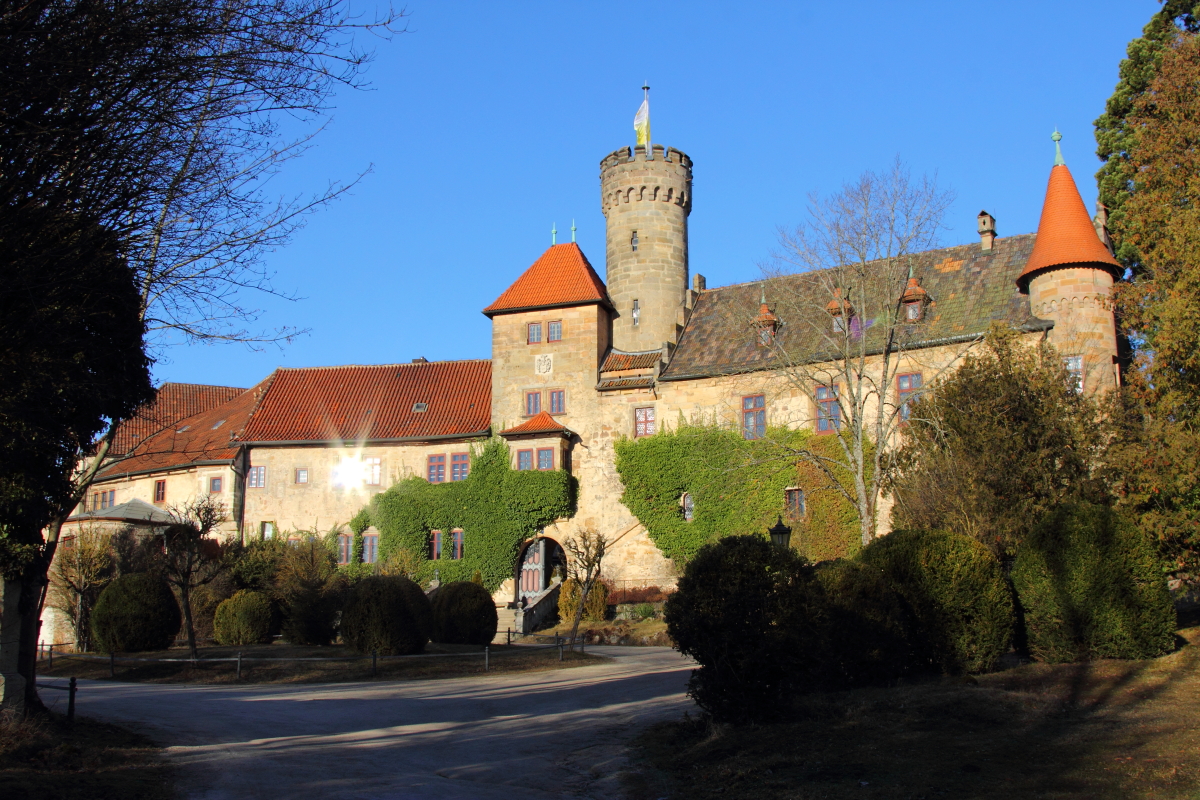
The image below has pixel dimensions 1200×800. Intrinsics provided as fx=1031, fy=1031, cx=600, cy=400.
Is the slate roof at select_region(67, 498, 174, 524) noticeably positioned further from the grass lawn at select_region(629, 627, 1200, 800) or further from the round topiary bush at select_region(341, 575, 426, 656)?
the grass lawn at select_region(629, 627, 1200, 800)

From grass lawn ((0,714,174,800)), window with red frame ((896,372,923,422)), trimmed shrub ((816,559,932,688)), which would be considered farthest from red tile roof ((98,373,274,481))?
trimmed shrub ((816,559,932,688))

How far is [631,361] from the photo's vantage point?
121 ft

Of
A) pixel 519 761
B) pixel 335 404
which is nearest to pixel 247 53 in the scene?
pixel 519 761

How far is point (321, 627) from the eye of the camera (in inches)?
1098

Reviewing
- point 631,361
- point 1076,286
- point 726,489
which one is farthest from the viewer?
point 631,361

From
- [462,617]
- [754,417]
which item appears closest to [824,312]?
[754,417]

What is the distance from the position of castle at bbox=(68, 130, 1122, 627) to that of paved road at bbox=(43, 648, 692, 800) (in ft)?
48.2

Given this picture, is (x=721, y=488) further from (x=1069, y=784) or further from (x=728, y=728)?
(x=1069, y=784)

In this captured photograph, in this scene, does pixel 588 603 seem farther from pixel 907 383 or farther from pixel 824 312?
pixel 907 383

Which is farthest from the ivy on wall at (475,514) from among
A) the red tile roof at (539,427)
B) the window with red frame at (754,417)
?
the window with red frame at (754,417)

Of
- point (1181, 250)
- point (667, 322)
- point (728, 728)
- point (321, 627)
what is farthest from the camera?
point (667, 322)

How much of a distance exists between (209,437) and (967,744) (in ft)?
127

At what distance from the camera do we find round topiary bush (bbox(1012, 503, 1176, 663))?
14273mm

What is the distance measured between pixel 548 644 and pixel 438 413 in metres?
12.7
